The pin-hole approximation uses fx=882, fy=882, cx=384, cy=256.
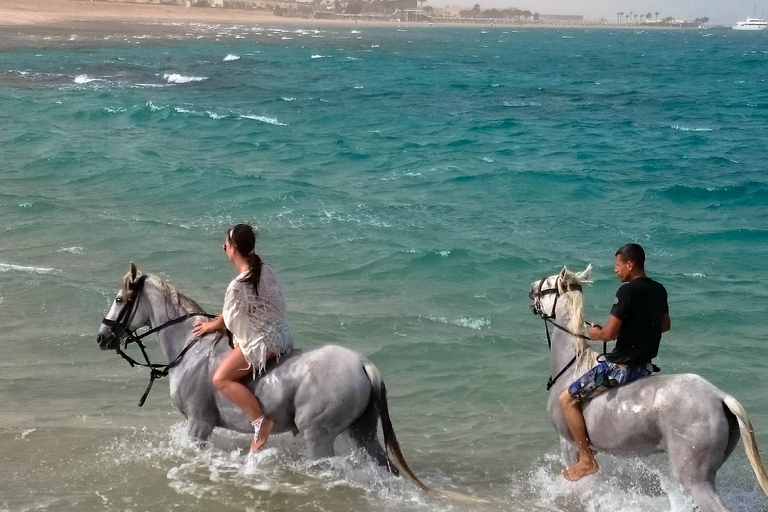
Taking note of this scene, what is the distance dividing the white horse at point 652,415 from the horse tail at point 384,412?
132cm

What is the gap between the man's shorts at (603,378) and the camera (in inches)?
266

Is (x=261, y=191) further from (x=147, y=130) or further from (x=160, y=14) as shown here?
(x=160, y=14)

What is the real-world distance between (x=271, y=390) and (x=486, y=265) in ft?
29.1

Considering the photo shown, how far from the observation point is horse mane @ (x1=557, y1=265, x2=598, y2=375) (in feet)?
23.2

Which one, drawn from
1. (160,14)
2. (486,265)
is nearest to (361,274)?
(486,265)

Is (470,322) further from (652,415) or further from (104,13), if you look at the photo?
(104,13)

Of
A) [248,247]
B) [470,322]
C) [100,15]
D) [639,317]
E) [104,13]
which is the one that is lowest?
[470,322]

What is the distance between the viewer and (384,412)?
6801mm

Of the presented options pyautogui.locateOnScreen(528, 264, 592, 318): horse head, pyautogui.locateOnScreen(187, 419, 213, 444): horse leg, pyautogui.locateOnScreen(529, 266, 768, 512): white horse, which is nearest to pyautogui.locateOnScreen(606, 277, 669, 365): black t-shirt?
pyautogui.locateOnScreen(529, 266, 768, 512): white horse

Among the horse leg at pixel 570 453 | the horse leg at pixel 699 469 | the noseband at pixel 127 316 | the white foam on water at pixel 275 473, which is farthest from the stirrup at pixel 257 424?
the horse leg at pixel 699 469

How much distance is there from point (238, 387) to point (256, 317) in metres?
0.57

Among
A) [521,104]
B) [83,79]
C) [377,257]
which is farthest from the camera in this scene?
[83,79]

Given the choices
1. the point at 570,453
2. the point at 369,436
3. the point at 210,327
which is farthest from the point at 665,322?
the point at 210,327

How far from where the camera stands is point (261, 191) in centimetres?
2167
